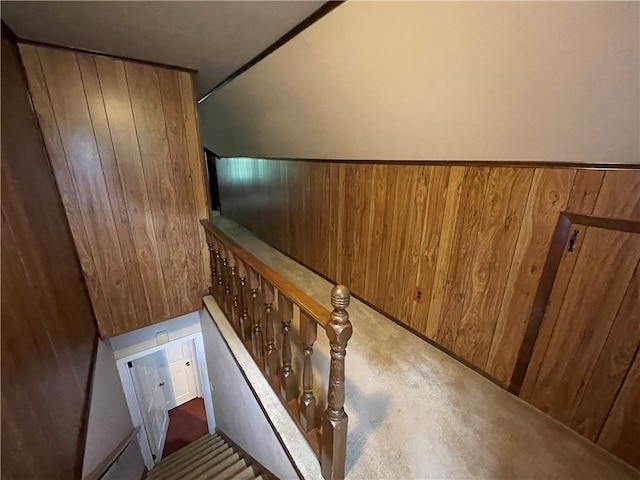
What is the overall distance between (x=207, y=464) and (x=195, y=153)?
Result: 8.76 ft

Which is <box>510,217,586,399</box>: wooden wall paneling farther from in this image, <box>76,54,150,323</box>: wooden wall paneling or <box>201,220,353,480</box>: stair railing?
<box>76,54,150,323</box>: wooden wall paneling

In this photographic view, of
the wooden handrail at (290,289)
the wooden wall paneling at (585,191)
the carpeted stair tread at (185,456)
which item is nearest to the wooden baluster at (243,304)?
the wooden handrail at (290,289)

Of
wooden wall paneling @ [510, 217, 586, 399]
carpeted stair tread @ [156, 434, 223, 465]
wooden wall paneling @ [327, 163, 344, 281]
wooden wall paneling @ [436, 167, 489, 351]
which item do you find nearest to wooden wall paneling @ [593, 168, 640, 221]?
wooden wall paneling @ [510, 217, 586, 399]

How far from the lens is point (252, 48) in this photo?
150 centimetres

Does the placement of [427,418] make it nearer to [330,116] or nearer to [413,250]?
[413,250]

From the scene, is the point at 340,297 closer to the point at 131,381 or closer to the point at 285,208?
the point at 285,208

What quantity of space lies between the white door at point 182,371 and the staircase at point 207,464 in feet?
3.85

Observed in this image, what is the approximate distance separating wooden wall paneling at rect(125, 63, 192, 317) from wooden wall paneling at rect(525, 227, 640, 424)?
94.8 inches

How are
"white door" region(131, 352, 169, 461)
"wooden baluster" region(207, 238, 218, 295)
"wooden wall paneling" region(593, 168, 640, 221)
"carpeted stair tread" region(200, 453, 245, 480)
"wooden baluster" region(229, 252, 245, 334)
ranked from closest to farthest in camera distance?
"wooden wall paneling" region(593, 168, 640, 221) → "wooden baluster" region(229, 252, 245, 334) → "carpeted stair tread" region(200, 453, 245, 480) → "wooden baluster" region(207, 238, 218, 295) → "white door" region(131, 352, 169, 461)

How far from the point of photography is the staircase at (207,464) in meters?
2.00

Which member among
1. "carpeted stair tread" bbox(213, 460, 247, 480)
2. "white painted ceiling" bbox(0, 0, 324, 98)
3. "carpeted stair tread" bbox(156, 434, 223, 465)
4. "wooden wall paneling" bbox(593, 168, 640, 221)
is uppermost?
"white painted ceiling" bbox(0, 0, 324, 98)

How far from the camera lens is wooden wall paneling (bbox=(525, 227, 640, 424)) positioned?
103 centimetres

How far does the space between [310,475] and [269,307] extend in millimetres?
716

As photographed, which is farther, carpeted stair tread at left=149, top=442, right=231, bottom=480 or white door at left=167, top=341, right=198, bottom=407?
white door at left=167, top=341, right=198, bottom=407
